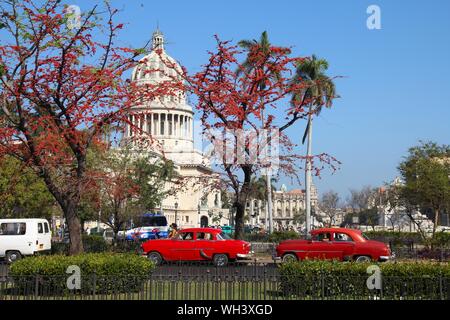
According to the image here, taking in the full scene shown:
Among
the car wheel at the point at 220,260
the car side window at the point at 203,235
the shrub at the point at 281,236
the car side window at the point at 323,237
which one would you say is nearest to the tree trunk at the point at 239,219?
the car side window at the point at 203,235

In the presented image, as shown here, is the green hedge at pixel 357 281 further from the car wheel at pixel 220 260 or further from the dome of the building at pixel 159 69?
the car wheel at pixel 220 260

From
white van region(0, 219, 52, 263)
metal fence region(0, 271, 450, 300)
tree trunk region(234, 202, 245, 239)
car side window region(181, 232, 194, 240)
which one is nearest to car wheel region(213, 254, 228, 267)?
car side window region(181, 232, 194, 240)

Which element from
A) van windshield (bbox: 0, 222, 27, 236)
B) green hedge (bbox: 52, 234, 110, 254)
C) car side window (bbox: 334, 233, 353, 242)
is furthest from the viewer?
green hedge (bbox: 52, 234, 110, 254)

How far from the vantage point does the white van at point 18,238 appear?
28391 millimetres

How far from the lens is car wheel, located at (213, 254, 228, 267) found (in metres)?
25.4

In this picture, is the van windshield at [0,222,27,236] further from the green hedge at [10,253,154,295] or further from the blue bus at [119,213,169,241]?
the blue bus at [119,213,169,241]

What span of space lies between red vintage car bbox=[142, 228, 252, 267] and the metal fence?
9488 mm

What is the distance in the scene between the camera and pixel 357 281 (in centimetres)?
1538

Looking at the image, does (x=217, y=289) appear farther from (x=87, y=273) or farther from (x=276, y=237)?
(x=276, y=237)

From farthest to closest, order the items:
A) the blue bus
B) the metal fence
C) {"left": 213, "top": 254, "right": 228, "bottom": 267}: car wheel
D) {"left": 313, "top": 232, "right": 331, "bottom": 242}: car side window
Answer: the blue bus → {"left": 213, "top": 254, "right": 228, "bottom": 267}: car wheel → {"left": 313, "top": 232, "right": 331, "bottom": 242}: car side window → the metal fence

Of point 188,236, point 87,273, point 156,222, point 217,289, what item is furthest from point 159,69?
point 156,222

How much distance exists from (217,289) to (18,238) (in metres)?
16.0

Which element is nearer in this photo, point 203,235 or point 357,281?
point 357,281

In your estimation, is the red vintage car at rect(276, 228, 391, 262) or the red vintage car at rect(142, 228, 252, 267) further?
the red vintage car at rect(142, 228, 252, 267)
